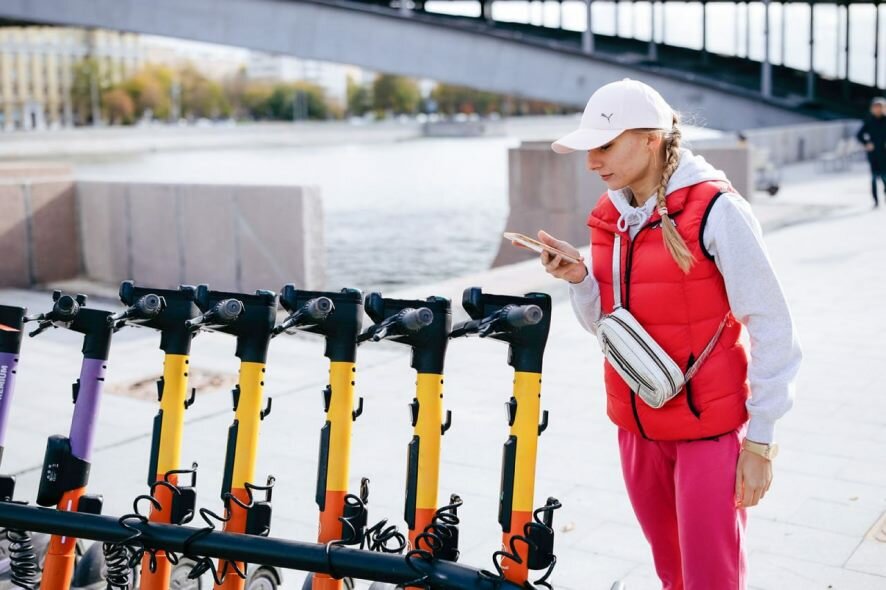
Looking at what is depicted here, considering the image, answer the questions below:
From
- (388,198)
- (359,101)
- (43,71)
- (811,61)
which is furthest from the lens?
(359,101)

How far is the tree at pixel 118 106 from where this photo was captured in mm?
115188

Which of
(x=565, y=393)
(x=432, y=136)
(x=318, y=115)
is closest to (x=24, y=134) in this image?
(x=432, y=136)

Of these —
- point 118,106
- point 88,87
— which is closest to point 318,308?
point 118,106

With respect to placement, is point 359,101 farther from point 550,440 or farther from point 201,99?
point 550,440

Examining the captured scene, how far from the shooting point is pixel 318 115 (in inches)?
5295

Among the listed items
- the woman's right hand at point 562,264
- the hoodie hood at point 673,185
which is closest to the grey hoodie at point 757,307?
the hoodie hood at point 673,185

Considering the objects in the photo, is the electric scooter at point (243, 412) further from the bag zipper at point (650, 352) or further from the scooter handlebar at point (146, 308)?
the bag zipper at point (650, 352)

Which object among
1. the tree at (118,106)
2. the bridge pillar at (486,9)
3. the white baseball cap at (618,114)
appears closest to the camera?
the white baseball cap at (618,114)

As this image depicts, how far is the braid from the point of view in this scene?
2951mm

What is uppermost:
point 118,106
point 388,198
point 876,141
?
point 118,106

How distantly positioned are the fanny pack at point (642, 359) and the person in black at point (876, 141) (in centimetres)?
1574

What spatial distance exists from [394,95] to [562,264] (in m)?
137

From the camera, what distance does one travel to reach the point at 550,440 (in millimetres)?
6316

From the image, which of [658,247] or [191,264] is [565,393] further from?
[191,264]
